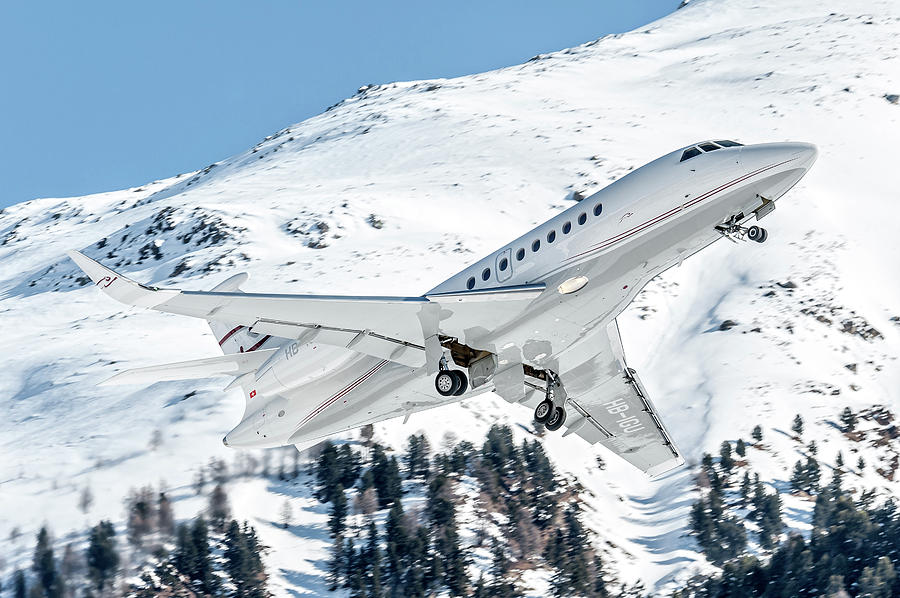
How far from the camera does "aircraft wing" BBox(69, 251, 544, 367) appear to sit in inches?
1077

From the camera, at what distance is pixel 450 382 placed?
2941 centimetres

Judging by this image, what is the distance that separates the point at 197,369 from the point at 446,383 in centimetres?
733

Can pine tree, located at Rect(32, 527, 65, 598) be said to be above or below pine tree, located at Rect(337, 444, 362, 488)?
below

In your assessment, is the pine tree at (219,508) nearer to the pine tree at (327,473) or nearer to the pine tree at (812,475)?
the pine tree at (327,473)

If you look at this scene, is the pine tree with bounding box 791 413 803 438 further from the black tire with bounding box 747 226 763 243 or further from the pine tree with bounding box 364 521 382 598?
the black tire with bounding box 747 226 763 243

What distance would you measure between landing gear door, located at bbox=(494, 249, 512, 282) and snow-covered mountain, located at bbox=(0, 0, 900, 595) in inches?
1691

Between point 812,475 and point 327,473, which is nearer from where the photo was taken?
point 327,473

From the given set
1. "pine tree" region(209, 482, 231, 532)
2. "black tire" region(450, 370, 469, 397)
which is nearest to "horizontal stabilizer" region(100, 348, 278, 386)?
"black tire" region(450, 370, 469, 397)

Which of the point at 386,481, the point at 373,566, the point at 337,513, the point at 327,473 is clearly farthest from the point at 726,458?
the point at 327,473

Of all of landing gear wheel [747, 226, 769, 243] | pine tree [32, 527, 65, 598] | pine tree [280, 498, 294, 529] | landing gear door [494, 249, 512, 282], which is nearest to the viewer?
landing gear wheel [747, 226, 769, 243]

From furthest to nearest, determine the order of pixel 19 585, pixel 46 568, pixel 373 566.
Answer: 1. pixel 373 566
2. pixel 46 568
3. pixel 19 585

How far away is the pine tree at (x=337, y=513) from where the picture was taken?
239ft

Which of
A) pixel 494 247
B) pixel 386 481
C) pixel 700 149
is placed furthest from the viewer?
pixel 494 247

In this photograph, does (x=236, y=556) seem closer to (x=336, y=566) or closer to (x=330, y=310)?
(x=336, y=566)
